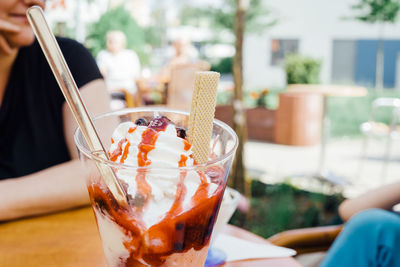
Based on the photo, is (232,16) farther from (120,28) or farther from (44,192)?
(44,192)

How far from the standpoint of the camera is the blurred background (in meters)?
3.53

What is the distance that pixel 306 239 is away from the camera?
146cm

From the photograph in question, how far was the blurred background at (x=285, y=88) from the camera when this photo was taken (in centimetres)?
353

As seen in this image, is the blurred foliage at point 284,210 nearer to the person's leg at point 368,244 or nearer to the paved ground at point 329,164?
the paved ground at point 329,164

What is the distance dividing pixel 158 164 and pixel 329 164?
4.99m

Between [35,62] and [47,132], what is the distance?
10.1 inches

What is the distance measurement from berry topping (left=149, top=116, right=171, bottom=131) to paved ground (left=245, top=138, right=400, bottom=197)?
12.0 feet

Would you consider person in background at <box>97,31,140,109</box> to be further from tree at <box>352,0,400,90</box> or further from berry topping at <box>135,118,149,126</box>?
berry topping at <box>135,118,149,126</box>

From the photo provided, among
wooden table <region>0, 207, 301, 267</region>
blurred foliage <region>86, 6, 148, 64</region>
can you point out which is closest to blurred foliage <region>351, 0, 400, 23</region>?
blurred foliage <region>86, 6, 148, 64</region>

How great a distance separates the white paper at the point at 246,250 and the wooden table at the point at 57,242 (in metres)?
0.02

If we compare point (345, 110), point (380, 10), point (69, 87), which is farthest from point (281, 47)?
point (69, 87)

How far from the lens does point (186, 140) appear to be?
2.18 feet

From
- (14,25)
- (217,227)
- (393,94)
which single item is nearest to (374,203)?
(217,227)

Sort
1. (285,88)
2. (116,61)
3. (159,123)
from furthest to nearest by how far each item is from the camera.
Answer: (285,88) → (116,61) → (159,123)
